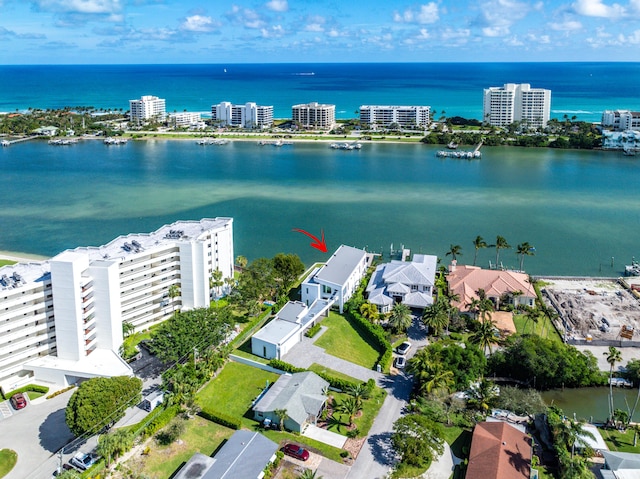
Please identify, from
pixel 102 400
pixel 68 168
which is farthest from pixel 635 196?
pixel 68 168

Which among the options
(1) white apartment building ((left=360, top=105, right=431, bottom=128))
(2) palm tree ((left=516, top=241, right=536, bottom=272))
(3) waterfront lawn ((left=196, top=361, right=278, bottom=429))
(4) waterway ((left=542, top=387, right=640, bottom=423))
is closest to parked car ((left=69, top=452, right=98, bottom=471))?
(3) waterfront lawn ((left=196, top=361, right=278, bottom=429))

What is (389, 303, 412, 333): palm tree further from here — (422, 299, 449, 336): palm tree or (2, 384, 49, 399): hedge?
(2, 384, 49, 399): hedge

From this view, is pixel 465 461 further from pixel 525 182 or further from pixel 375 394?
pixel 525 182

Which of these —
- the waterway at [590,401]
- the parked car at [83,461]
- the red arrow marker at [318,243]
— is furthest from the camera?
the red arrow marker at [318,243]

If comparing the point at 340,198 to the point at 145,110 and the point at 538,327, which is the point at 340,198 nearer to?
the point at 538,327

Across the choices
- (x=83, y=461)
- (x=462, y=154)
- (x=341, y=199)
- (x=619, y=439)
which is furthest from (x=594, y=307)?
(x=462, y=154)

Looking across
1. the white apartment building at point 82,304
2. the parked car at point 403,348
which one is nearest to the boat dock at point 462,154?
the parked car at point 403,348

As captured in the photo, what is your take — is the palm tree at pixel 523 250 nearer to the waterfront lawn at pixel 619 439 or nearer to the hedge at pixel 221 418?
the waterfront lawn at pixel 619 439
